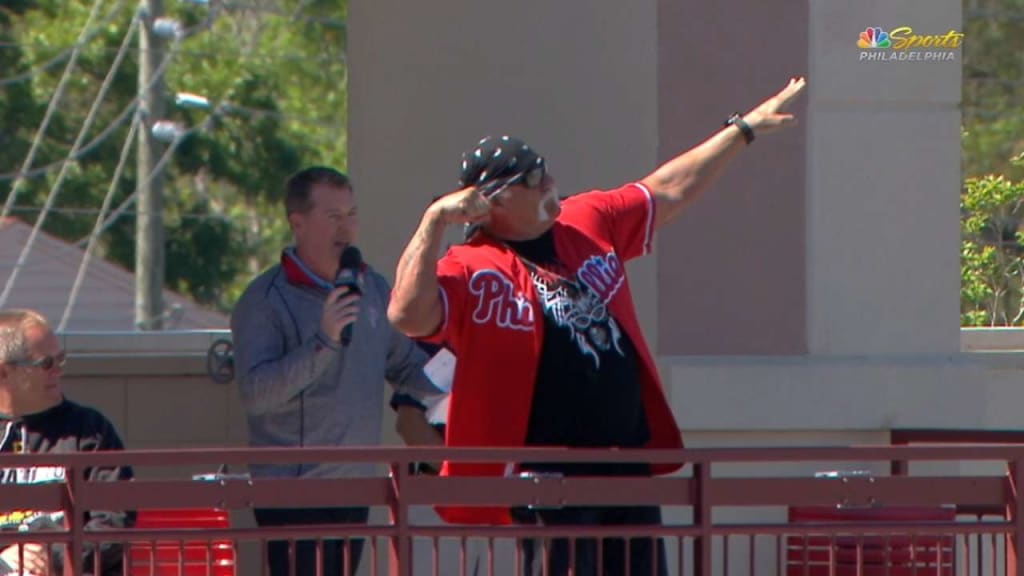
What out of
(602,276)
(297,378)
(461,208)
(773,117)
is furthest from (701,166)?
(297,378)

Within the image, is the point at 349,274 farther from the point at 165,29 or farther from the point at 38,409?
the point at 165,29

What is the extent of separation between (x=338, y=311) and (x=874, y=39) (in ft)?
7.22

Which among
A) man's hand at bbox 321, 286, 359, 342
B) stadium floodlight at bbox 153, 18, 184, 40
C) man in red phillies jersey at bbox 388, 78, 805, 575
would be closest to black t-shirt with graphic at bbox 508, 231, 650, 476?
man in red phillies jersey at bbox 388, 78, 805, 575

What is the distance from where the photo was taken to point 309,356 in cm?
600

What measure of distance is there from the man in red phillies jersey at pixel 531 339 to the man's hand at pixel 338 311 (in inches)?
31.6

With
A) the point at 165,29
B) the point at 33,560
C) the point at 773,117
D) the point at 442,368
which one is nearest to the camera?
the point at 33,560

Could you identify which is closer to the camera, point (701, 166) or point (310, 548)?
point (701, 166)

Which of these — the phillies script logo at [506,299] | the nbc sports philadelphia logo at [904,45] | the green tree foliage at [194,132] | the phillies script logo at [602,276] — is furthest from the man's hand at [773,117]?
the green tree foliage at [194,132]

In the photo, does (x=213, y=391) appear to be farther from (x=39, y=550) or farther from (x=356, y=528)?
(x=356, y=528)

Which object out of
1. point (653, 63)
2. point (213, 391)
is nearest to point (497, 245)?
point (653, 63)

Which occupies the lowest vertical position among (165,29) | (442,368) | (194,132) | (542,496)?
(542,496)

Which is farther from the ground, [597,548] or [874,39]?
[874,39]

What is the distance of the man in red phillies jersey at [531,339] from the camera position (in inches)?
196

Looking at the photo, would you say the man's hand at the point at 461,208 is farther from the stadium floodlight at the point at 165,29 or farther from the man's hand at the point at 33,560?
the stadium floodlight at the point at 165,29
